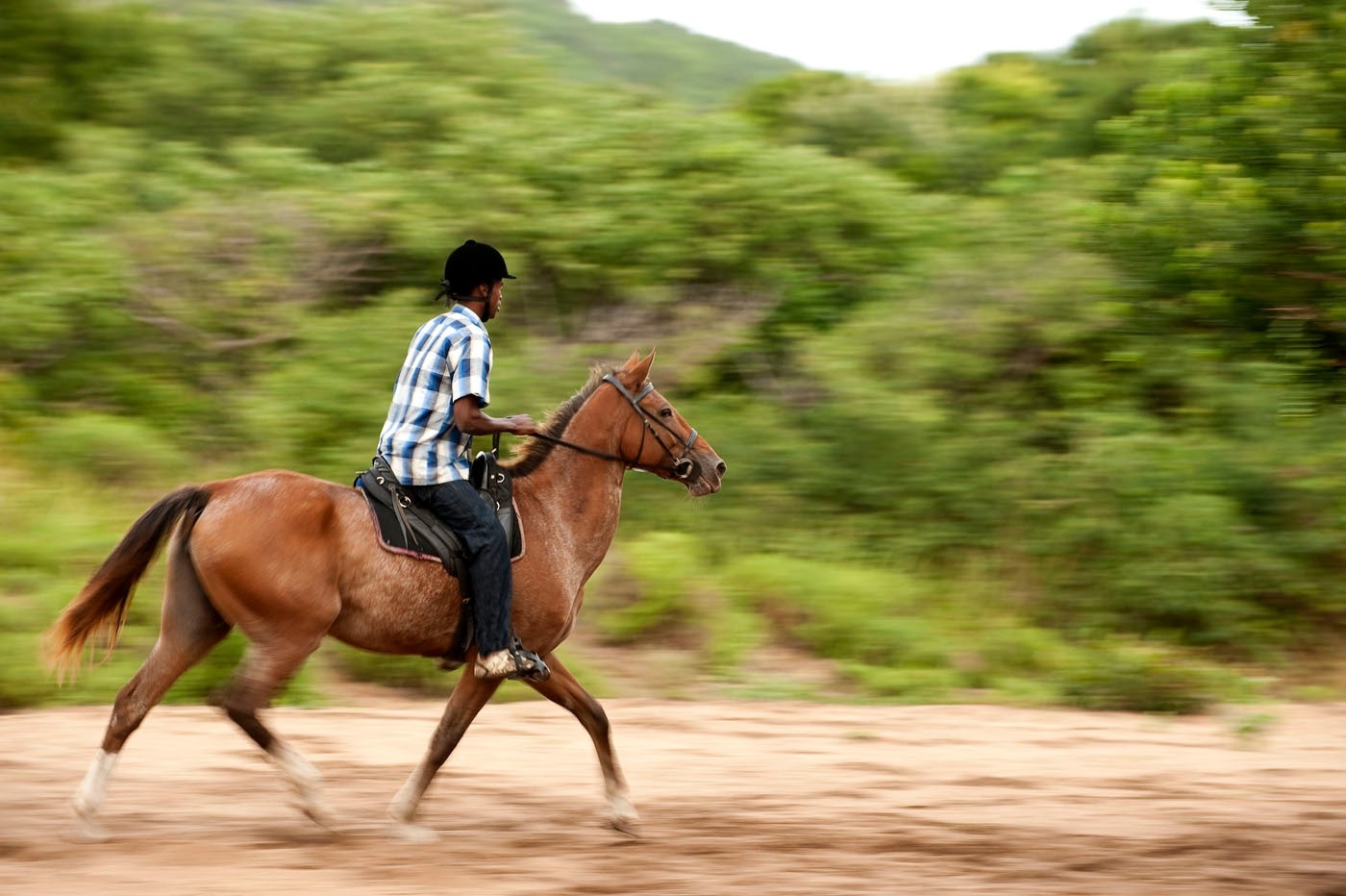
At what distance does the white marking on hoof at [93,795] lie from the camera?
580 centimetres

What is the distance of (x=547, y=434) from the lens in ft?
21.7

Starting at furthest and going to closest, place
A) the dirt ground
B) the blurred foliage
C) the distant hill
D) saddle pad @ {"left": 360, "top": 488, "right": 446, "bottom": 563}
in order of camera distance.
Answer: the distant hill → the blurred foliage → saddle pad @ {"left": 360, "top": 488, "right": 446, "bottom": 563} → the dirt ground

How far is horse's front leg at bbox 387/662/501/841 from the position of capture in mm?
6152

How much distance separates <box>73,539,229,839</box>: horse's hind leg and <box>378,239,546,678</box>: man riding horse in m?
1.01

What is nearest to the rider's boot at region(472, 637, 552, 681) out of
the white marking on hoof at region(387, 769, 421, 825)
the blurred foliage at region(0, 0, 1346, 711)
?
the white marking on hoof at region(387, 769, 421, 825)

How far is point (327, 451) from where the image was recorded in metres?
12.4

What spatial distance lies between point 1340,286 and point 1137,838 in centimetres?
778

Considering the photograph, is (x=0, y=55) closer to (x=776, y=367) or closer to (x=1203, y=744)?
(x=776, y=367)

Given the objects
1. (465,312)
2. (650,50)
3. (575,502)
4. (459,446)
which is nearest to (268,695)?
(459,446)

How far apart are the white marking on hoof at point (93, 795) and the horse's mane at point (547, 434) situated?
2.16 m

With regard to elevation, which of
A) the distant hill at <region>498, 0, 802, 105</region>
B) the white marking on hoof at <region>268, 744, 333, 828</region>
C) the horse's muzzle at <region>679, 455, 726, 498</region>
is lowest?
the white marking on hoof at <region>268, 744, 333, 828</region>

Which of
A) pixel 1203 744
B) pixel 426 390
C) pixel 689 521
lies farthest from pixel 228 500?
pixel 689 521

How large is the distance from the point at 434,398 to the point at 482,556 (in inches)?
28.5

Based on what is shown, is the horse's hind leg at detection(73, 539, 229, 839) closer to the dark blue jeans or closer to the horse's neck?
the dark blue jeans
